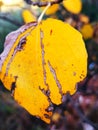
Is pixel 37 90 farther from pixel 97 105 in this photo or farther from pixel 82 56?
pixel 97 105

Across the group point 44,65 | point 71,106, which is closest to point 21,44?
point 44,65

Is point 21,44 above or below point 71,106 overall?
above

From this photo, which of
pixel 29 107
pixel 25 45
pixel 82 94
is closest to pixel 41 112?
pixel 29 107

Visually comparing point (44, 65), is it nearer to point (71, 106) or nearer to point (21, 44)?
point (21, 44)

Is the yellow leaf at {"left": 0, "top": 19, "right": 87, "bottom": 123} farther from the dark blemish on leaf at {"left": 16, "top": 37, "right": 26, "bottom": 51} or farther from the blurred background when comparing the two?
the blurred background

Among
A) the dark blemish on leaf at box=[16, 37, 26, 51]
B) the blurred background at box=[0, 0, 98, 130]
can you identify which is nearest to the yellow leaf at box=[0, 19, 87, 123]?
the dark blemish on leaf at box=[16, 37, 26, 51]

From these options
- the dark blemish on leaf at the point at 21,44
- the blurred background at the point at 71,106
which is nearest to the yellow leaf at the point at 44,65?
the dark blemish on leaf at the point at 21,44

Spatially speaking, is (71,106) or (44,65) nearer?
(44,65)

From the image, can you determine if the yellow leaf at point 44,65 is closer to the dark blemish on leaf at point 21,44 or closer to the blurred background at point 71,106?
the dark blemish on leaf at point 21,44
